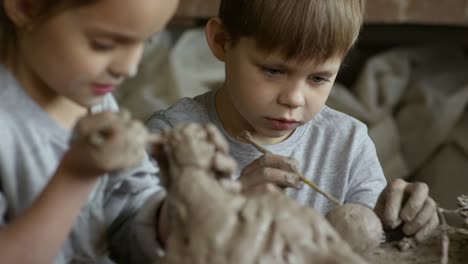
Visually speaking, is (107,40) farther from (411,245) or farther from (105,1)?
(411,245)

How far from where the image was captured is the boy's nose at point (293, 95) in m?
1.11

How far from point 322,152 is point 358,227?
40cm

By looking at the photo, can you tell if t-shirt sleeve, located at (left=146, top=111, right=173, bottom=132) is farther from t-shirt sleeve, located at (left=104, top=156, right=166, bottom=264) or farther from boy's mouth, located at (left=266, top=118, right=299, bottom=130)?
t-shirt sleeve, located at (left=104, top=156, right=166, bottom=264)

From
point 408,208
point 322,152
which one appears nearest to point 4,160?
point 408,208

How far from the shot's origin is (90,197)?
85 cm

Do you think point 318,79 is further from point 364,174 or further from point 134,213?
point 134,213

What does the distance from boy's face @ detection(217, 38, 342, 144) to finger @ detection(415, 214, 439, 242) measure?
0.25 metres

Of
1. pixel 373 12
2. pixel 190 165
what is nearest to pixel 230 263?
pixel 190 165

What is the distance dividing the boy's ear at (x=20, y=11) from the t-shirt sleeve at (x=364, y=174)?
641 millimetres

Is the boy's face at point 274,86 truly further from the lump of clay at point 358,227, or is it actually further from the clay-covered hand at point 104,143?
the clay-covered hand at point 104,143

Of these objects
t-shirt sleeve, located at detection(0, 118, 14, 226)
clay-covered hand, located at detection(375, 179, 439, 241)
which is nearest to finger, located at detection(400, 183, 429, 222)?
clay-covered hand, located at detection(375, 179, 439, 241)

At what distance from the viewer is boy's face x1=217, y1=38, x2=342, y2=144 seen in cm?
112

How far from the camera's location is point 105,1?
71 centimetres

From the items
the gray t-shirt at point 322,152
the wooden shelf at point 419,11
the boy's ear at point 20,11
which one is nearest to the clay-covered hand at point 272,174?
the gray t-shirt at point 322,152
